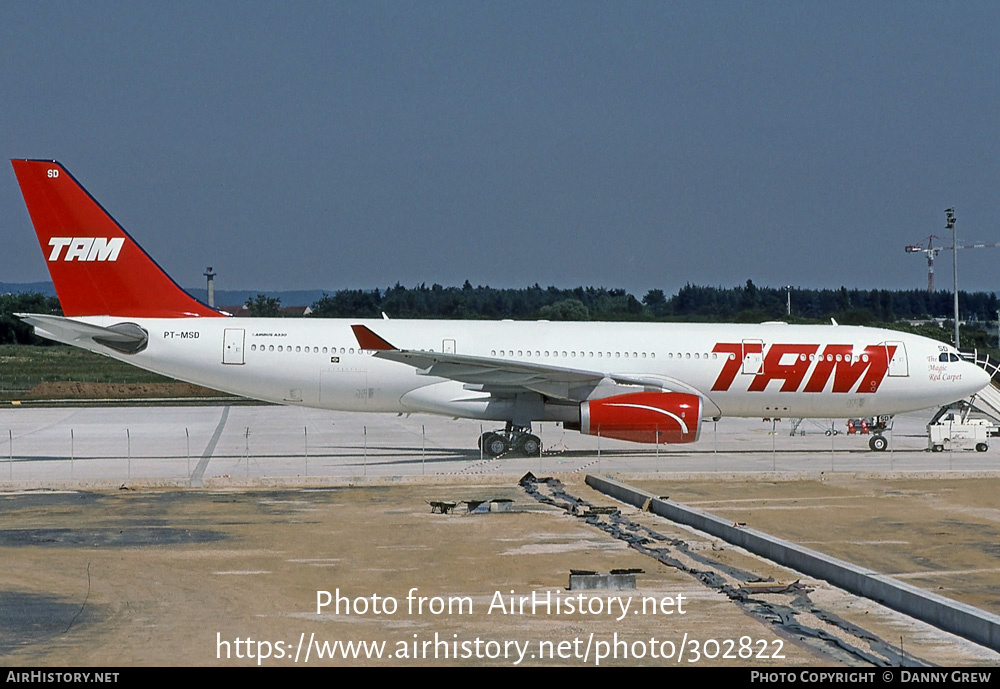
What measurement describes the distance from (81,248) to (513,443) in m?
11.3

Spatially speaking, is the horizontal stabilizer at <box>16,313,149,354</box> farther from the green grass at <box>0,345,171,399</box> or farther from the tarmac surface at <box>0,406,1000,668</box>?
the green grass at <box>0,345,171,399</box>

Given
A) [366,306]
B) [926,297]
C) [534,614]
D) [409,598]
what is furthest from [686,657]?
[926,297]

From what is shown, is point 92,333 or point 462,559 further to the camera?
point 92,333

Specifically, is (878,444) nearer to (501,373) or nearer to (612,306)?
(501,373)

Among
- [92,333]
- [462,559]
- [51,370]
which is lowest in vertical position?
[462,559]

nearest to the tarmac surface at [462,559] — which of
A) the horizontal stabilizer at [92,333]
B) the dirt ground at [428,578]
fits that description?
the dirt ground at [428,578]

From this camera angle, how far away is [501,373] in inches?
1108

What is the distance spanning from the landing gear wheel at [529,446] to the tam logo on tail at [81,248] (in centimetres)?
1068

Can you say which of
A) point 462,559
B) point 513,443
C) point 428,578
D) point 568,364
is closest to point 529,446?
point 513,443

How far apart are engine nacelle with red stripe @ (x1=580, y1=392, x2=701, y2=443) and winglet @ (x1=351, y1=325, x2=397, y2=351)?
15.5 feet

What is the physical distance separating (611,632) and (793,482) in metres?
13.2

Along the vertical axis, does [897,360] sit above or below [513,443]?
above

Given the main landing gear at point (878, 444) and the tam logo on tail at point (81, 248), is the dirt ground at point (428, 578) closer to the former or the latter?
the tam logo on tail at point (81, 248)
